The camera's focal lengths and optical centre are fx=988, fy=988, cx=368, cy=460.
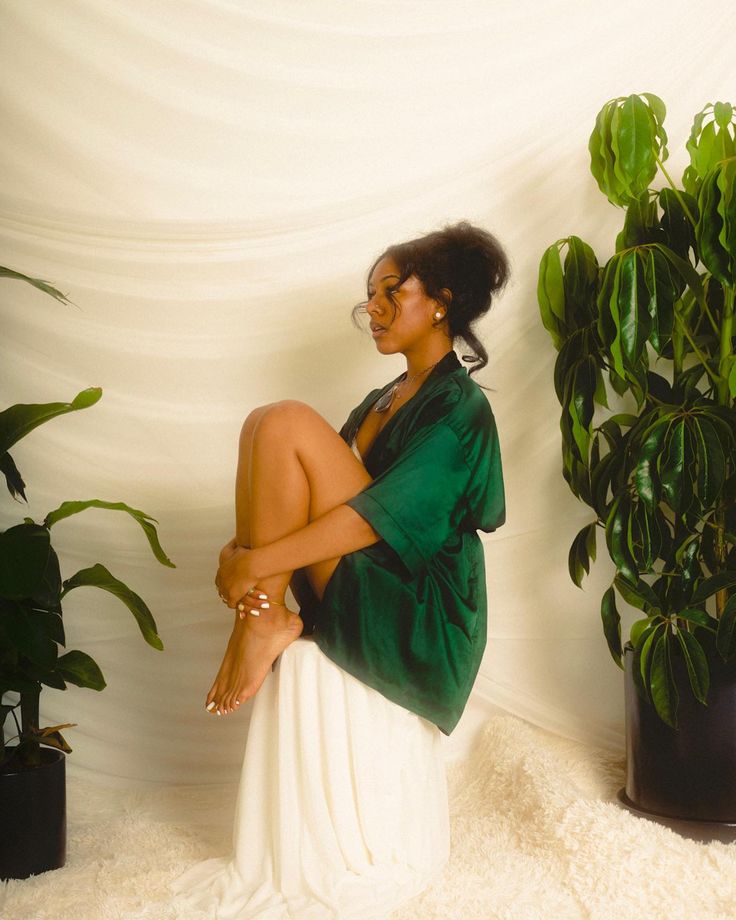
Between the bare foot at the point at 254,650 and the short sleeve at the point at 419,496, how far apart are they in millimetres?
214

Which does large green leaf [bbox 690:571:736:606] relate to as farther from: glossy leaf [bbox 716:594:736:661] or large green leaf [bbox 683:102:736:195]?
large green leaf [bbox 683:102:736:195]

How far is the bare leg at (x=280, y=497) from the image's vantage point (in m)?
1.56

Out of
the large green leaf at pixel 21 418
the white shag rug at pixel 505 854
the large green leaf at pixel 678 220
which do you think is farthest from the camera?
the large green leaf at pixel 678 220

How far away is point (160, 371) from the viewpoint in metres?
2.25

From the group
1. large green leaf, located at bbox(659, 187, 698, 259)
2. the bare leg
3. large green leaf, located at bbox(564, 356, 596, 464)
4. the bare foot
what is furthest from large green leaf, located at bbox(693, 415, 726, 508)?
the bare foot

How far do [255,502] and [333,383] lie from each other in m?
0.70

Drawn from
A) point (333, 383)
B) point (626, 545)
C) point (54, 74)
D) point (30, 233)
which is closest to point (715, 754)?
point (626, 545)

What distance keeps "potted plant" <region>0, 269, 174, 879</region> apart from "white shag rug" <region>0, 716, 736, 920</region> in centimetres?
7

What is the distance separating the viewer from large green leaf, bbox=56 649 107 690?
1770mm

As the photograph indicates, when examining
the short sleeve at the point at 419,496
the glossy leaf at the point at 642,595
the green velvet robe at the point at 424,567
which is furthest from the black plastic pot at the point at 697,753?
the short sleeve at the point at 419,496

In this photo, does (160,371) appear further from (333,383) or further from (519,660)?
(519,660)

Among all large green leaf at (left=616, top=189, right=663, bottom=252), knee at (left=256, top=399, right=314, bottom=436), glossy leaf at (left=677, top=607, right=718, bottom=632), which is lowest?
glossy leaf at (left=677, top=607, right=718, bottom=632)

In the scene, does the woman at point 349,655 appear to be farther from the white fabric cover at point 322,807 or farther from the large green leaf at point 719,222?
the large green leaf at point 719,222

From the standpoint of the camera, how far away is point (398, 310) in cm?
173
